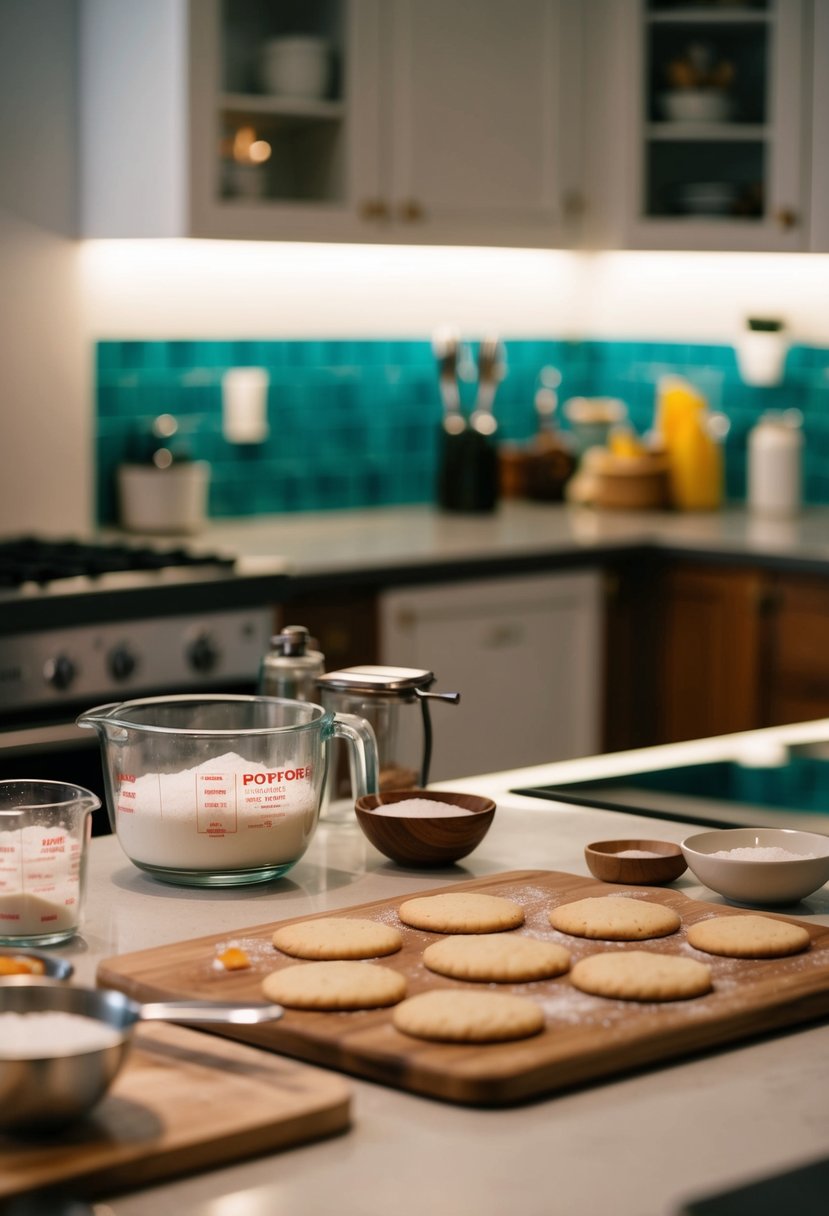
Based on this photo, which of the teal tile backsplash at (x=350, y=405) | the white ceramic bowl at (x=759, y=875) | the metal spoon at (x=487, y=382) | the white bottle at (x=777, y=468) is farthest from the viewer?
the metal spoon at (x=487, y=382)

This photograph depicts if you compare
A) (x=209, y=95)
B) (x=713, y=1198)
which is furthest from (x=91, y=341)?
(x=713, y=1198)

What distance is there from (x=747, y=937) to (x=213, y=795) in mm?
429

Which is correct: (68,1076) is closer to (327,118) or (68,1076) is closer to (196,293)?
(327,118)

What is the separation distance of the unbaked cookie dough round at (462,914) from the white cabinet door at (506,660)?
2.23m

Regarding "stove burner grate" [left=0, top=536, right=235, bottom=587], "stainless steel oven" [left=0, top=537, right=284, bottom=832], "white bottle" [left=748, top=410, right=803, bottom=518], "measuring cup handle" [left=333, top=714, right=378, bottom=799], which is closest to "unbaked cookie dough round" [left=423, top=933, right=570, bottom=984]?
"measuring cup handle" [left=333, top=714, right=378, bottom=799]

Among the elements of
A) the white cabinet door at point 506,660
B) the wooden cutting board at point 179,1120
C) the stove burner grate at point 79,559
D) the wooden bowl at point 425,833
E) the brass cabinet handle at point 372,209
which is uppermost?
the brass cabinet handle at point 372,209

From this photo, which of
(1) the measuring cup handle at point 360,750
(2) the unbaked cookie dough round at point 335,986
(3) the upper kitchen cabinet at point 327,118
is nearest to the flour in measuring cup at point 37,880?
(2) the unbaked cookie dough round at point 335,986

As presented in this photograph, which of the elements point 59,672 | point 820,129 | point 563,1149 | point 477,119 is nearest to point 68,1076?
point 563,1149

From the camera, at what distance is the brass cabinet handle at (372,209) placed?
402 centimetres

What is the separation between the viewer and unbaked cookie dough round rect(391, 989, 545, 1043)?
3.69ft

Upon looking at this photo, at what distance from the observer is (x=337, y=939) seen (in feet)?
4.28

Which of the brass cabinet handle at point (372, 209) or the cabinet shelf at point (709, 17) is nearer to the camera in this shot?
the brass cabinet handle at point (372, 209)

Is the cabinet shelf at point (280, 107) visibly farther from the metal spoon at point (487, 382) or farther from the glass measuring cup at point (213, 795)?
the glass measuring cup at point (213, 795)

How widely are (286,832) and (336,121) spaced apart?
2.77m
